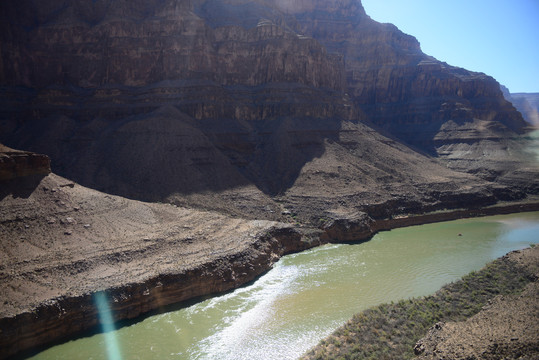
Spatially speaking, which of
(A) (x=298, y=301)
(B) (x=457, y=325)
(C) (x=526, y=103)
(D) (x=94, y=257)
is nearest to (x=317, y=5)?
(A) (x=298, y=301)

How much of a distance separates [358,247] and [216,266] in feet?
61.3

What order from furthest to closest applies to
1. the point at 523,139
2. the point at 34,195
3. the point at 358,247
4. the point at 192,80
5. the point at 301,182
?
the point at 523,139, the point at 192,80, the point at 301,182, the point at 358,247, the point at 34,195

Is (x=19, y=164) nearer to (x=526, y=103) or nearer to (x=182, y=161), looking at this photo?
(x=182, y=161)

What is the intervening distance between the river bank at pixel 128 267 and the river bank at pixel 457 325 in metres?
12.0

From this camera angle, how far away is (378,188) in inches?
2279

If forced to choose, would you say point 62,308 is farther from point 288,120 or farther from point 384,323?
point 288,120

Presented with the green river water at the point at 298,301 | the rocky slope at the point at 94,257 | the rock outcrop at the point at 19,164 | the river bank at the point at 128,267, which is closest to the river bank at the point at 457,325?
the green river water at the point at 298,301

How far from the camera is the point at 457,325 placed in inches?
787

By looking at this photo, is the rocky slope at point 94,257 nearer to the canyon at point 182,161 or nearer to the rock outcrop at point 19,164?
the canyon at point 182,161

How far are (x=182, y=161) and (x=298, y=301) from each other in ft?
92.1

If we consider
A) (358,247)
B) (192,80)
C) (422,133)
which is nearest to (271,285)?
(358,247)

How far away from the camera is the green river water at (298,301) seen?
23.4 meters

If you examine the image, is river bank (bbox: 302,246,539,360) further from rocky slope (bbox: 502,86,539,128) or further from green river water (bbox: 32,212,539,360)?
rocky slope (bbox: 502,86,539,128)

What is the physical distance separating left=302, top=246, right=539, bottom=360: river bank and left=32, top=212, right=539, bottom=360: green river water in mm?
3415
